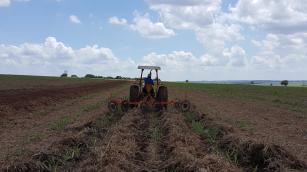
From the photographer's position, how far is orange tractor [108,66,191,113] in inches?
703

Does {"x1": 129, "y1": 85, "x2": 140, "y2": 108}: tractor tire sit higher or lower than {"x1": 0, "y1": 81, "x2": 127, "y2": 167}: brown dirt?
higher

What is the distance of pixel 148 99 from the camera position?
720 inches

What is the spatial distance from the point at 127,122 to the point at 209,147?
13.7ft

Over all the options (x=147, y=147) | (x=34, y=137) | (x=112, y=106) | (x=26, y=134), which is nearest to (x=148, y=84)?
(x=112, y=106)

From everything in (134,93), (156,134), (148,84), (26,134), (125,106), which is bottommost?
(26,134)

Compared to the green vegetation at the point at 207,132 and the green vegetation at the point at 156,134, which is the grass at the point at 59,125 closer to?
the green vegetation at the point at 156,134

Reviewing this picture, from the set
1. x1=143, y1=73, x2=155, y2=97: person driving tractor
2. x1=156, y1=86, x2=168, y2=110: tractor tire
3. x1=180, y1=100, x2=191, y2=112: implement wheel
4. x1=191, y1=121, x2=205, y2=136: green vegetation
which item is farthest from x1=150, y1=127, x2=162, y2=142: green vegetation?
x1=143, y1=73, x2=155, y2=97: person driving tractor

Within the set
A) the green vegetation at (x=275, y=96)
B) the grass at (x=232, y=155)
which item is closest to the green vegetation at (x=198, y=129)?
the grass at (x=232, y=155)

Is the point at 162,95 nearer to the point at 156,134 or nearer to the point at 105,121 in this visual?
the point at 105,121

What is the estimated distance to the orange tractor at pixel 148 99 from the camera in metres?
17.8

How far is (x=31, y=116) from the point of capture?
54.6 ft

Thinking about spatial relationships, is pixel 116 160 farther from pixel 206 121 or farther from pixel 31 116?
pixel 31 116

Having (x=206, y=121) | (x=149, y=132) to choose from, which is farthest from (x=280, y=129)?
(x=149, y=132)

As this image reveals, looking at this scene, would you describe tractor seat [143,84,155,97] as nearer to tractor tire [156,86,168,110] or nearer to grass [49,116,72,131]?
tractor tire [156,86,168,110]
